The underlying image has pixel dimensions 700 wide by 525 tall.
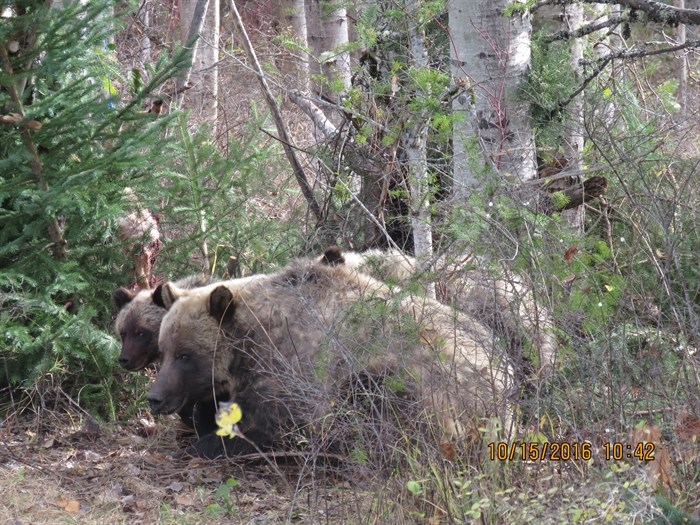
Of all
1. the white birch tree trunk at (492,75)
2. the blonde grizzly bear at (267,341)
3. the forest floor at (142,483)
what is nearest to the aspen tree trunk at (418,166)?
the white birch tree trunk at (492,75)

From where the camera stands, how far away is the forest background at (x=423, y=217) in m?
4.94

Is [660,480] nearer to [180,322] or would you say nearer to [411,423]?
[411,423]

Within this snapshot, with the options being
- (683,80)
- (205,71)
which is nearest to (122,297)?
(205,71)

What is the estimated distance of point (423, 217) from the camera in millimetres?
6730

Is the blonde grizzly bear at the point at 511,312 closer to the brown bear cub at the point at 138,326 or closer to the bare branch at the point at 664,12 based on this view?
the bare branch at the point at 664,12

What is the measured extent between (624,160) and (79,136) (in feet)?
14.4

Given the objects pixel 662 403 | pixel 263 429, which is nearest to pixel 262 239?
pixel 263 429

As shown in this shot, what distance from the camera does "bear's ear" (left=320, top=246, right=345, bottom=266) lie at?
24.6ft

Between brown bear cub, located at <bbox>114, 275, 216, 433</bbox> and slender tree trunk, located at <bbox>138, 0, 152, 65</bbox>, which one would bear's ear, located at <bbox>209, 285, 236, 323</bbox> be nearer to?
brown bear cub, located at <bbox>114, 275, 216, 433</bbox>

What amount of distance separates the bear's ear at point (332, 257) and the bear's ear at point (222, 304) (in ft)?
2.54

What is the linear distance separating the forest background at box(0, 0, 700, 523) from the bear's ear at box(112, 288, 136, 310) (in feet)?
0.94
